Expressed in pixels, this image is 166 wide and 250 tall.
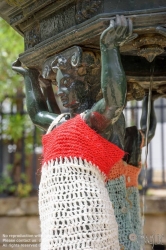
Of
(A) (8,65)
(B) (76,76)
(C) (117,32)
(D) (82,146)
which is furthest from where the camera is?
(A) (8,65)

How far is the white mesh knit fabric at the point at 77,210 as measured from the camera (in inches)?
73.6

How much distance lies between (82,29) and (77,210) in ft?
2.51

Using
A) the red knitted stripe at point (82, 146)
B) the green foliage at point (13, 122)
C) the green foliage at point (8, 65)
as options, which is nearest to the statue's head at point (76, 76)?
the red knitted stripe at point (82, 146)

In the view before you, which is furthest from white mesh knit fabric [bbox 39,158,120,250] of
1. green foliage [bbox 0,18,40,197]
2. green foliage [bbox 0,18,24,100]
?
green foliage [bbox 0,18,40,197]

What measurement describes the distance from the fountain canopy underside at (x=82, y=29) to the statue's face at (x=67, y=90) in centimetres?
7

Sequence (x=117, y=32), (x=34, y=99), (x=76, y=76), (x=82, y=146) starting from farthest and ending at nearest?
(x=34, y=99) < (x=76, y=76) < (x=82, y=146) < (x=117, y=32)

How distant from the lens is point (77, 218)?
6.19 ft

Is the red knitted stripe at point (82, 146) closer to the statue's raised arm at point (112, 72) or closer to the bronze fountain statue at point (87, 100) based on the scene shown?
the bronze fountain statue at point (87, 100)

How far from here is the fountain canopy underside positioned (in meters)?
1.92

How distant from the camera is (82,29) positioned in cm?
201

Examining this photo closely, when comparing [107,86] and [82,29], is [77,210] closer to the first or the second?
[107,86]

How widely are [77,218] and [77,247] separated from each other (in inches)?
4.5

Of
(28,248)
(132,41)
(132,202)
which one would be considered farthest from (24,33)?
(28,248)

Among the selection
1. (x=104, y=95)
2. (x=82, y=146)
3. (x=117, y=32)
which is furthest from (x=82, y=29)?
(x=82, y=146)
